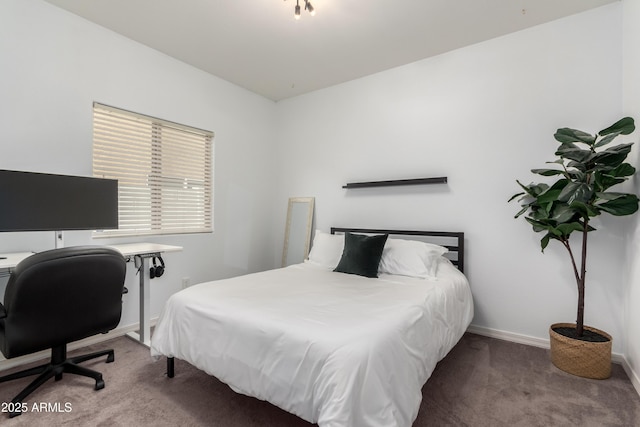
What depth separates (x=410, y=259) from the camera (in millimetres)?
2783

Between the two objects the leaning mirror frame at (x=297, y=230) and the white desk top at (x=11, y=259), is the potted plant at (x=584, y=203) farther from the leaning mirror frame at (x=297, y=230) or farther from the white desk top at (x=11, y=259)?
the white desk top at (x=11, y=259)

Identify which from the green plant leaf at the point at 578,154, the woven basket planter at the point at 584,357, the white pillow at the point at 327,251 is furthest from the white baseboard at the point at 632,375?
the white pillow at the point at 327,251

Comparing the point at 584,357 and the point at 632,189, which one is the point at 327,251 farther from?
the point at 632,189

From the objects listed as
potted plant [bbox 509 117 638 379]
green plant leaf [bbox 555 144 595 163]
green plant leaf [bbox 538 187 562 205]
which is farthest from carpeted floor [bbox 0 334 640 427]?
green plant leaf [bbox 555 144 595 163]

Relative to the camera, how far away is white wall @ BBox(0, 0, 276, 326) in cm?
231

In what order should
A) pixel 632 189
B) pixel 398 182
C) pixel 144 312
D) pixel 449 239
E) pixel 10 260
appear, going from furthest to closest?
1. pixel 398 182
2. pixel 449 239
3. pixel 144 312
4. pixel 632 189
5. pixel 10 260

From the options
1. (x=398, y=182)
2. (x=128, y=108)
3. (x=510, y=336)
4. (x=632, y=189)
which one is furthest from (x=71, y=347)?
(x=632, y=189)

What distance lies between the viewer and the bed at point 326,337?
131 centimetres

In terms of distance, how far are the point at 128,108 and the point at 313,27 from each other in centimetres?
190

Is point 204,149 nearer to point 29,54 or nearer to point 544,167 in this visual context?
point 29,54

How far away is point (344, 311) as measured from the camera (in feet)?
5.77

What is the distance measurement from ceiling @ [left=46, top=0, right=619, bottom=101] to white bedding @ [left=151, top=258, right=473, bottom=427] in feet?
7.29

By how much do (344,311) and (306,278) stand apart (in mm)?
950

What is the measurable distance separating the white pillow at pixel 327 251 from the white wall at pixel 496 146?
21.8 inches
